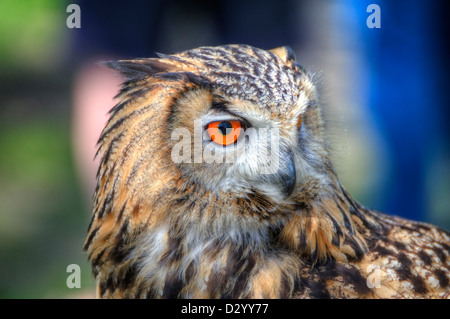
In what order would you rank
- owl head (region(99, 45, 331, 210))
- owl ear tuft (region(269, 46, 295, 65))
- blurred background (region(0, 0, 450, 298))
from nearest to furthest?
owl head (region(99, 45, 331, 210))
owl ear tuft (region(269, 46, 295, 65))
blurred background (region(0, 0, 450, 298))

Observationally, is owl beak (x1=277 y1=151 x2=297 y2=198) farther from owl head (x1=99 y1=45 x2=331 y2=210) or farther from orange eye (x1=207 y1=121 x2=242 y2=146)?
orange eye (x1=207 y1=121 x2=242 y2=146)

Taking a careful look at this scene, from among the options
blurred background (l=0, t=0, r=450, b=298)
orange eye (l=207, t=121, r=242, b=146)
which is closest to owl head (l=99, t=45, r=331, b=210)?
orange eye (l=207, t=121, r=242, b=146)

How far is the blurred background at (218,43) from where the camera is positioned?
6.61 ft

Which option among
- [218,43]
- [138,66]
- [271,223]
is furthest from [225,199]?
[218,43]

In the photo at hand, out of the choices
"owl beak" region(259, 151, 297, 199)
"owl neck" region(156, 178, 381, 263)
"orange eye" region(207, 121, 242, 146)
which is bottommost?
"owl neck" region(156, 178, 381, 263)

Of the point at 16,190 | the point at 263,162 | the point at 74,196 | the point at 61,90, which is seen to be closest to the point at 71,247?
the point at 74,196

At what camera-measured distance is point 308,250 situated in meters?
0.99

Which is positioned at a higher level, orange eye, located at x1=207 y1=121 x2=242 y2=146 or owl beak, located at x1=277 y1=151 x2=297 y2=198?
orange eye, located at x1=207 y1=121 x2=242 y2=146

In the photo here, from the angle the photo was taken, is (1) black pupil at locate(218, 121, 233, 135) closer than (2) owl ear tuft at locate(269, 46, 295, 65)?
Yes

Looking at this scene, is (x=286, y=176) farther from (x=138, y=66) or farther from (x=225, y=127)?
(x=138, y=66)

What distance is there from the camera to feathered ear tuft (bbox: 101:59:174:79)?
3.26ft

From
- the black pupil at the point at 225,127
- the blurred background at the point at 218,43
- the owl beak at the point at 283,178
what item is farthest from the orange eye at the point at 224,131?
the blurred background at the point at 218,43

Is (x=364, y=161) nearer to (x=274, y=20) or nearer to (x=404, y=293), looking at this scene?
(x=274, y=20)

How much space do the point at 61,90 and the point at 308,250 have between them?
2.15m
